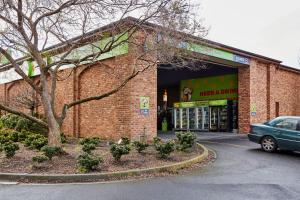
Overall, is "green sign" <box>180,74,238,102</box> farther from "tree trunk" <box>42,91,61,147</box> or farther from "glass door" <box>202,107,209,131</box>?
"tree trunk" <box>42,91,61,147</box>

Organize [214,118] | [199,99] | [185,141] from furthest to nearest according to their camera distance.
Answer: [199,99] → [214,118] → [185,141]

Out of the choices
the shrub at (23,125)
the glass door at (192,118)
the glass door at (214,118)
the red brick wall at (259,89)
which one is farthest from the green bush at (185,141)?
the glass door at (192,118)

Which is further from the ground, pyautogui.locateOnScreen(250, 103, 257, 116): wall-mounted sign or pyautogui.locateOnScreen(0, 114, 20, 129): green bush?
pyautogui.locateOnScreen(250, 103, 257, 116): wall-mounted sign

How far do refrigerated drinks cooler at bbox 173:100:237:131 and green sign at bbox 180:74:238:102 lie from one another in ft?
2.39

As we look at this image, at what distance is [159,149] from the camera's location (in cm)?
1173

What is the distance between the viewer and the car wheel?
14.4 meters

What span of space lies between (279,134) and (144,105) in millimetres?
6012

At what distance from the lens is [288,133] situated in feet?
45.8

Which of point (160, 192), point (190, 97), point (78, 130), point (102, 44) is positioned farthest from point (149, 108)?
Result: point (190, 97)

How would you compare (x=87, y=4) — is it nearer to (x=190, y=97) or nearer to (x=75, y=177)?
(x=75, y=177)

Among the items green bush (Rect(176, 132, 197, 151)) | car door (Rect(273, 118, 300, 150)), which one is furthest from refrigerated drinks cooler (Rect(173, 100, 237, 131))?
green bush (Rect(176, 132, 197, 151))

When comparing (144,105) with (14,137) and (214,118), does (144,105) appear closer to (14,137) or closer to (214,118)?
(14,137)

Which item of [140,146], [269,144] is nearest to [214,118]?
[269,144]

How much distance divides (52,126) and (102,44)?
209 inches
